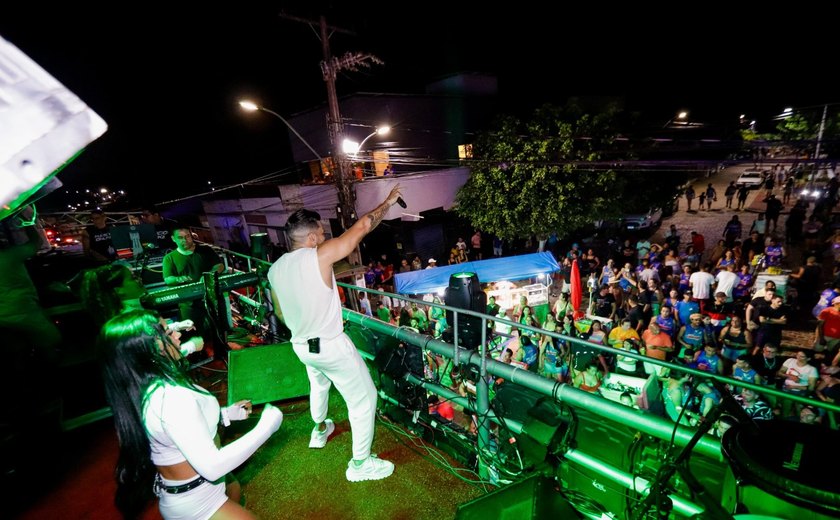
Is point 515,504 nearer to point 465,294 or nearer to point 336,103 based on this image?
point 465,294

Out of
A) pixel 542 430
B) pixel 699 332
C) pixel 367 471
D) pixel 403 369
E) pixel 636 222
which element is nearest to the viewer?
pixel 542 430

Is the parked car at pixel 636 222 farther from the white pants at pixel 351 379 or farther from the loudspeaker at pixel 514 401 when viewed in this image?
the white pants at pixel 351 379

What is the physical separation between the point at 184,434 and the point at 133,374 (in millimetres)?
398

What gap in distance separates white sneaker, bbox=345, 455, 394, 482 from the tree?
1311 cm

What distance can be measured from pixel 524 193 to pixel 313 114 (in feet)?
46.9

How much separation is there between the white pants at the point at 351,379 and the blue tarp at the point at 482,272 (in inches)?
298

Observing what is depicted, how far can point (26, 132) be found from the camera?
81cm

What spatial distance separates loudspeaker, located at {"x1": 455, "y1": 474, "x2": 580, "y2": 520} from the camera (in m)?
1.74

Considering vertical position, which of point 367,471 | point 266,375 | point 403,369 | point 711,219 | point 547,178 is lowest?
point 711,219

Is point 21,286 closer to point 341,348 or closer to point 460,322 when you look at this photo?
point 341,348

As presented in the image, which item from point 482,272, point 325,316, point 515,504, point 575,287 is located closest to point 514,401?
point 515,504

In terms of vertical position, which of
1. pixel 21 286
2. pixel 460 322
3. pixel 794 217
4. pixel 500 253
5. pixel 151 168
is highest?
pixel 151 168

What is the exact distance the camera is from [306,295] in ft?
8.21

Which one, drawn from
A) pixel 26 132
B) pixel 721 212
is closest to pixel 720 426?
pixel 26 132
